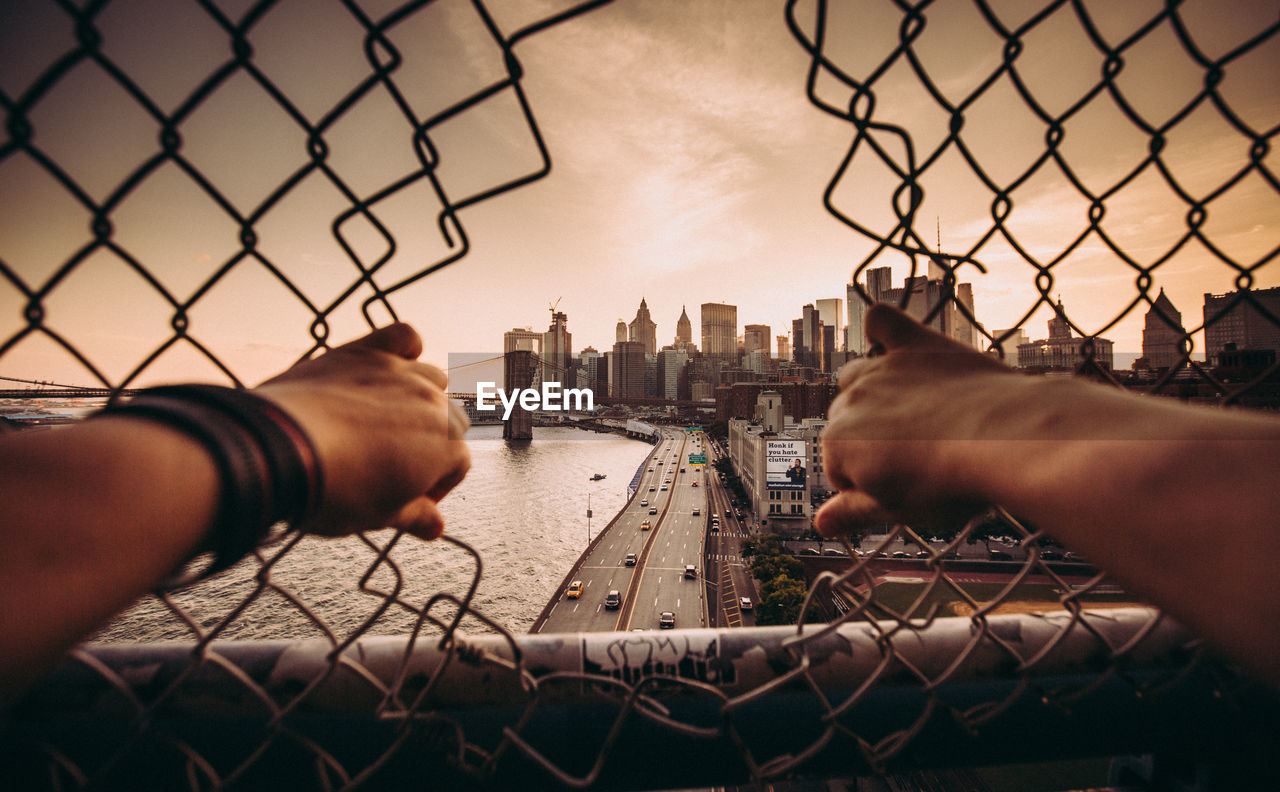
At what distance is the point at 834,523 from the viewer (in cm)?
78

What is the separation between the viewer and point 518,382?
4406cm

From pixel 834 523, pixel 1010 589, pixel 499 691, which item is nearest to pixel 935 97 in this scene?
pixel 834 523

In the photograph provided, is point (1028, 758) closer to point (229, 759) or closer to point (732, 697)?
point (732, 697)

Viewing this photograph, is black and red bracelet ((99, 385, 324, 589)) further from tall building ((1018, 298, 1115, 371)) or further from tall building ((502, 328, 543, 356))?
tall building ((502, 328, 543, 356))

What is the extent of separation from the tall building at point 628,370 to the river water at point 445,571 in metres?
43.0

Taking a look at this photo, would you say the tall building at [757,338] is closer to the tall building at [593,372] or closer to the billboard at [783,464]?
the tall building at [593,372]

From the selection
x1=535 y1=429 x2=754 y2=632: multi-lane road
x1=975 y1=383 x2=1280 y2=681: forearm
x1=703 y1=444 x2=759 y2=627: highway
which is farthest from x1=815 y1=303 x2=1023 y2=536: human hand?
x1=703 y1=444 x2=759 y2=627: highway

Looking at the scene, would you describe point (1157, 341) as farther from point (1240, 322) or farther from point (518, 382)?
point (518, 382)

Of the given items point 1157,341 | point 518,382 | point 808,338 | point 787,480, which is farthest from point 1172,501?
point 808,338

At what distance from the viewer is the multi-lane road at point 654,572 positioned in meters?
12.3

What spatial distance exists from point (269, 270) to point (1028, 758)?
124cm

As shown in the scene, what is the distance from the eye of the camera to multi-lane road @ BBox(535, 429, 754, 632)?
12.3 meters

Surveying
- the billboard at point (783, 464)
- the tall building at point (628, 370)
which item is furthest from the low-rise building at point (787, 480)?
the tall building at point (628, 370)

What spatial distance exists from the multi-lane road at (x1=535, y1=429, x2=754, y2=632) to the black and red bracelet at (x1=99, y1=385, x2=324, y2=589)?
10804 mm
